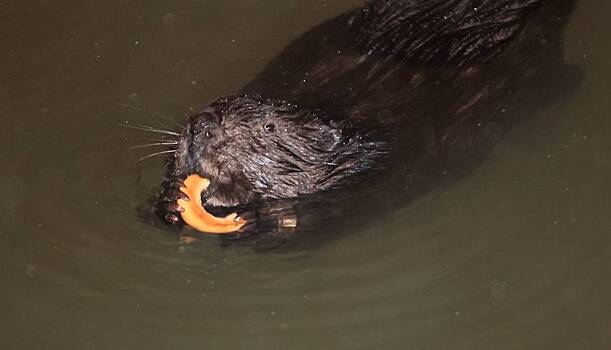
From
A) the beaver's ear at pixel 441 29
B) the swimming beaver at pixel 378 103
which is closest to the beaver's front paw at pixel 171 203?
the swimming beaver at pixel 378 103

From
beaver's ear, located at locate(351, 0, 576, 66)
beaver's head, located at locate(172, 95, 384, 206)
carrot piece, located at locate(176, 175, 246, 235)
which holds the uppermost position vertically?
beaver's ear, located at locate(351, 0, 576, 66)

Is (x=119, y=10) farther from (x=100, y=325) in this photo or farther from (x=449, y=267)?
(x=449, y=267)

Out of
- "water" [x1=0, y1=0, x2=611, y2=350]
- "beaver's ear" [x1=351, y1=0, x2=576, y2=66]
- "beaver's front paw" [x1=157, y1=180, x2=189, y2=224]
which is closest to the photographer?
"beaver's front paw" [x1=157, y1=180, x2=189, y2=224]

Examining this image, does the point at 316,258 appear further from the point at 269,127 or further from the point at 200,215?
the point at 269,127

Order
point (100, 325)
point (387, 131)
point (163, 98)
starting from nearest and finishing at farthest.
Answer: point (387, 131) → point (100, 325) → point (163, 98)

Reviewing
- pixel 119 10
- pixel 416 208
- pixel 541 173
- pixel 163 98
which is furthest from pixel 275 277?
pixel 119 10

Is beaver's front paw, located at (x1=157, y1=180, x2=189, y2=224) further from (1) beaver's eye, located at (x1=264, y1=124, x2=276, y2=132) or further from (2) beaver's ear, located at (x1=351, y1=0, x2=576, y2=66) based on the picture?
(2) beaver's ear, located at (x1=351, y1=0, x2=576, y2=66)

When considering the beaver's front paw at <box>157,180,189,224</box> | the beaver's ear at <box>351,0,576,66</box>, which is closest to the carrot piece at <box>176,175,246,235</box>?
the beaver's front paw at <box>157,180,189,224</box>

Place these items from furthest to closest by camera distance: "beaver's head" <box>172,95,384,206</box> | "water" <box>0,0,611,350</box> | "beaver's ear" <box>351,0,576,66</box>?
1. "water" <box>0,0,611,350</box>
2. "beaver's ear" <box>351,0,576,66</box>
3. "beaver's head" <box>172,95,384,206</box>

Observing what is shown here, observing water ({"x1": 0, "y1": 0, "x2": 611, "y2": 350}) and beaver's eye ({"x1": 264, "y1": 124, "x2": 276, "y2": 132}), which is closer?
beaver's eye ({"x1": 264, "y1": 124, "x2": 276, "y2": 132})
